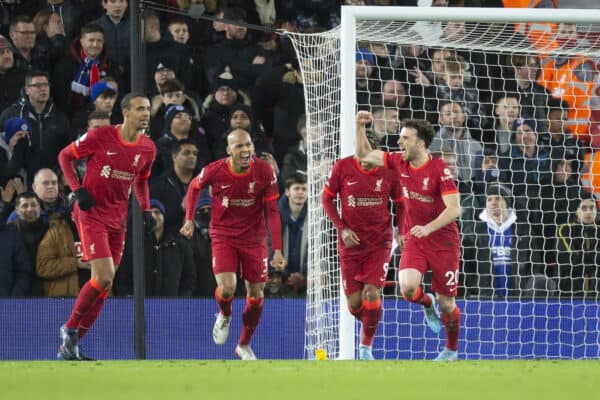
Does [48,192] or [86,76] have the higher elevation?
[86,76]

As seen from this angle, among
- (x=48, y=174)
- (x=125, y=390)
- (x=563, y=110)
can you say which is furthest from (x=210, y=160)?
(x=125, y=390)

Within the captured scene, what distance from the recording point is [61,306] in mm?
8906

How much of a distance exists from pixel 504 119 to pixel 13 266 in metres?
4.13

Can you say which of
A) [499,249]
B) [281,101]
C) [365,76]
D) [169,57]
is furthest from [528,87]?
[169,57]

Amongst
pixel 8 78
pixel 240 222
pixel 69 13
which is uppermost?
pixel 69 13

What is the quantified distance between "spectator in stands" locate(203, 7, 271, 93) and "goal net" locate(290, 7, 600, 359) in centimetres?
44

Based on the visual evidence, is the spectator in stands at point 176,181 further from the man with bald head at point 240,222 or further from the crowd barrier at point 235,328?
the man with bald head at point 240,222

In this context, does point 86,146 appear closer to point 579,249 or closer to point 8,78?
point 8,78

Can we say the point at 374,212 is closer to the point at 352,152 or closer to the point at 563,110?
the point at 352,152

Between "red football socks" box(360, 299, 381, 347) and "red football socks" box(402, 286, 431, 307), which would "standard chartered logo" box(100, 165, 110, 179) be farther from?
"red football socks" box(402, 286, 431, 307)

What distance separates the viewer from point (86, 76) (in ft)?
31.5

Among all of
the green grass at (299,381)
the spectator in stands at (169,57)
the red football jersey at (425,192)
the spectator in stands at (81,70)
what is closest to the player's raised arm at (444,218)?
the red football jersey at (425,192)

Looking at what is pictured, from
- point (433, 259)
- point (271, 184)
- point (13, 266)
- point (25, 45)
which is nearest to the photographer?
point (433, 259)

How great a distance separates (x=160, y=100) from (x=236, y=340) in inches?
80.2
